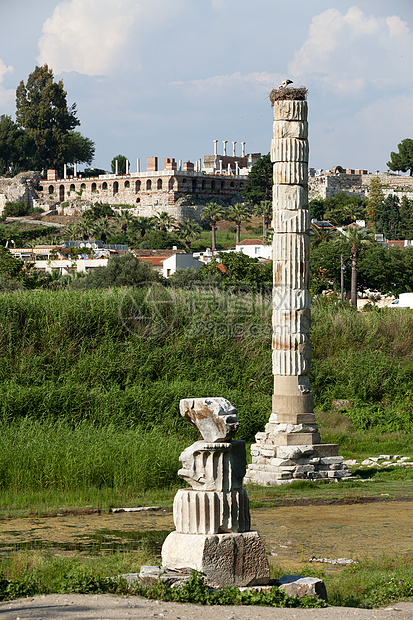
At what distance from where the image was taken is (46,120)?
103 meters

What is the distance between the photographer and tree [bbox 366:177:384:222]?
8557cm

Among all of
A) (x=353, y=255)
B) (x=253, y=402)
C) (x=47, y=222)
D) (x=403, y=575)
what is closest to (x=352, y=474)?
(x=253, y=402)

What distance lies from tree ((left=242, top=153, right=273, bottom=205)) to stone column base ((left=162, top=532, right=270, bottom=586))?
83795mm

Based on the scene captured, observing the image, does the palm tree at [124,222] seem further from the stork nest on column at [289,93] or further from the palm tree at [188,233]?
the stork nest on column at [289,93]

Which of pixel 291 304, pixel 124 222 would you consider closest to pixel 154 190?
pixel 124 222

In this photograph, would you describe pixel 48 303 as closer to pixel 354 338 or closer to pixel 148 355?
pixel 148 355

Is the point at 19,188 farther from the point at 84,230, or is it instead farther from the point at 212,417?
the point at 212,417

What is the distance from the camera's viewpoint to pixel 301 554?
760 cm

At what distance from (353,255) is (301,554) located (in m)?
35.7

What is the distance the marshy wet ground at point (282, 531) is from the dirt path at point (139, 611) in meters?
1.96

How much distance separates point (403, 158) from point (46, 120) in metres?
45.4

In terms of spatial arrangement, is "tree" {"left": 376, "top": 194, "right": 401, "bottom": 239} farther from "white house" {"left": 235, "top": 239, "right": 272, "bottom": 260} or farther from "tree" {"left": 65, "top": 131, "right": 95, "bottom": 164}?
"tree" {"left": 65, "top": 131, "right": 95, "bottom": 164}

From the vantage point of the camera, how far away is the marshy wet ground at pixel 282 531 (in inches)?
304

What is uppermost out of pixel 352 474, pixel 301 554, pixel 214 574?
pixel 214 574
